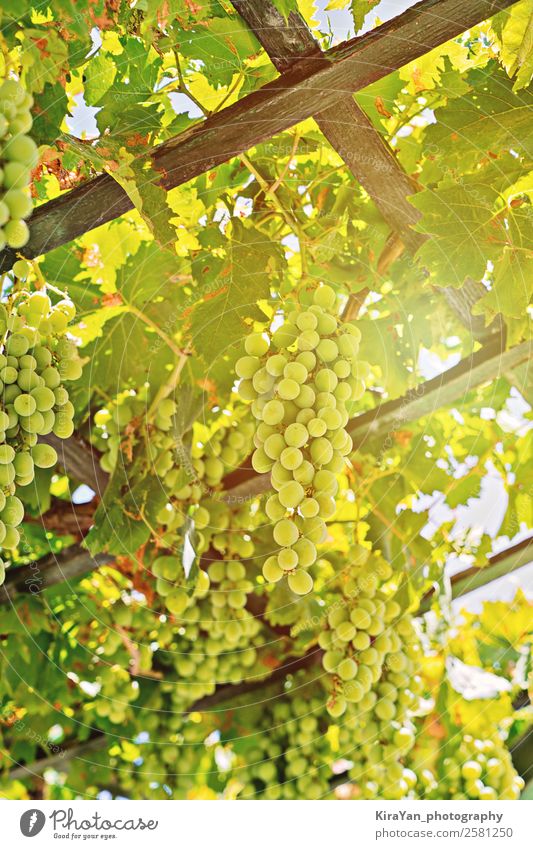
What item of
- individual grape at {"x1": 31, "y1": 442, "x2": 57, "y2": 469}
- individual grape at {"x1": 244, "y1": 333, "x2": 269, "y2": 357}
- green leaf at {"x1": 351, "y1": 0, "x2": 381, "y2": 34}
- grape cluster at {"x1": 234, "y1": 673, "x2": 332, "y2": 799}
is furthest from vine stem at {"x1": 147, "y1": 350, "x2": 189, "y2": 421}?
grape cluster at {"x1": 234, "y1": 673, "x2": 332, "y2": 799}

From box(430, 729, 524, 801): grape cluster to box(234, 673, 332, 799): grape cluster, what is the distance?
0.18 m

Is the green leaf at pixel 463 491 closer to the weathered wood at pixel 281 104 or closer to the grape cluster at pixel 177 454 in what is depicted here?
the grape cluster at pixel 177 454

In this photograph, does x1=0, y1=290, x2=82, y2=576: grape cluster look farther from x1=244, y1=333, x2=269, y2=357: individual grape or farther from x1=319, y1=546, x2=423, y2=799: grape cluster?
x1=319, y1=546, x2=423, y2=799: grape cluster

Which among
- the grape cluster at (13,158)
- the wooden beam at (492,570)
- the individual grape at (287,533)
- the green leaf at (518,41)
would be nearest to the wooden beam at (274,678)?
the wooden beam at (492,570)

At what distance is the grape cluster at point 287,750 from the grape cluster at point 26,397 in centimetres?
64

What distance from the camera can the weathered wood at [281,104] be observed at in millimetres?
640

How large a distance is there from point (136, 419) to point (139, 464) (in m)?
0.06

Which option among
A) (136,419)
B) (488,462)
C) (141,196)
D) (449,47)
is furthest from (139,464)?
(449,47)

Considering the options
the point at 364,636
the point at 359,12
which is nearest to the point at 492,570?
the point at 364,636

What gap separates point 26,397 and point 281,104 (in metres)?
0.36

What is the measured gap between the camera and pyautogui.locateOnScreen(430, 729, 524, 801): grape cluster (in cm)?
97

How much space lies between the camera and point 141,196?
655mm

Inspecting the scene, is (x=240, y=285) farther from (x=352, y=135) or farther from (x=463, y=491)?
(x=463, y=491)
